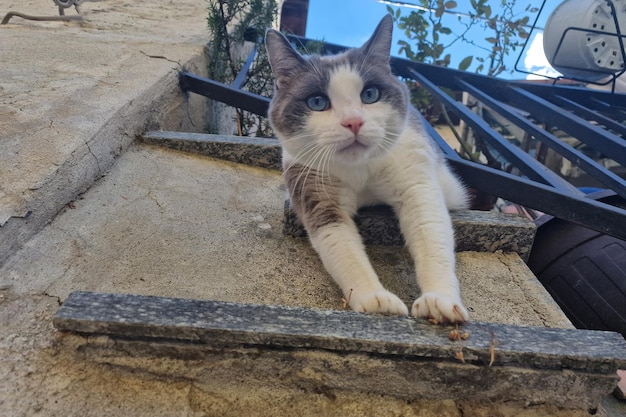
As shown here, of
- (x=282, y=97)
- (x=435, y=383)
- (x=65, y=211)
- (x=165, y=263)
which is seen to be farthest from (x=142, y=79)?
(x=435, y=383)

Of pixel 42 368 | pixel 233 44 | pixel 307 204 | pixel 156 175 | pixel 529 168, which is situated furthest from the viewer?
pixel 233 44

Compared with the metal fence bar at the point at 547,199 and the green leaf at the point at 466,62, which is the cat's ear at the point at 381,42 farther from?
the green leaf at the point at 466,62

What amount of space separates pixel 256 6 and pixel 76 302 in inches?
109

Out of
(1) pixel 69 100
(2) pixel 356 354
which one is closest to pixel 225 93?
(1) pixel 69 100

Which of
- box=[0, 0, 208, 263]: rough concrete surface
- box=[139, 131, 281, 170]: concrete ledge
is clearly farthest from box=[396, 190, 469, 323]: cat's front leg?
box=[0, 0, 208, 263]: rough concrete surface

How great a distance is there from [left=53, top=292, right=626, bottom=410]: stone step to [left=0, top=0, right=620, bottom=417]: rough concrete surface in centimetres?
3

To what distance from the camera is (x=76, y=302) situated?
3.75ft

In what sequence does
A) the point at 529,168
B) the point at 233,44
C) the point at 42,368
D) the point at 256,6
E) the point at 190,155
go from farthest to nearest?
the point at 233,44 < the point at 256,6 < the point at 190,155 < the point at 529,168 < the point at 42,368

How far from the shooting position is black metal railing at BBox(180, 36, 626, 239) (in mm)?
1661

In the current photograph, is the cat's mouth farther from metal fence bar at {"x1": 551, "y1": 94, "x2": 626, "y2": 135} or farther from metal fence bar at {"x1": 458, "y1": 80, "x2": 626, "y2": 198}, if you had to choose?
metal fence bar at {"x1": 551, "y1": 94, "x2": 626, "y2": 135}

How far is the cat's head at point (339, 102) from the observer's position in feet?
4.68

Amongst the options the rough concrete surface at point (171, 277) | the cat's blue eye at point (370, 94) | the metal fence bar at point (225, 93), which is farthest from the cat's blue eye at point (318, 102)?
the metal fence bar at point (225, 93)

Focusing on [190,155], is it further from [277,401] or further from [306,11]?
[306,11]

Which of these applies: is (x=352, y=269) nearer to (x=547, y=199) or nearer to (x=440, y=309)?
(x=440, y=309)
